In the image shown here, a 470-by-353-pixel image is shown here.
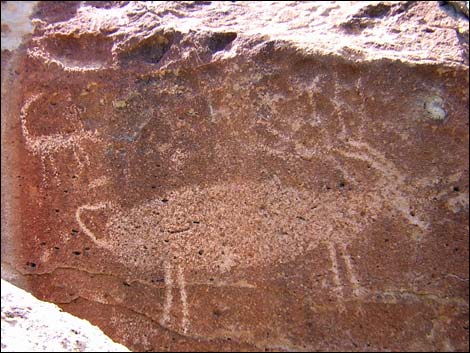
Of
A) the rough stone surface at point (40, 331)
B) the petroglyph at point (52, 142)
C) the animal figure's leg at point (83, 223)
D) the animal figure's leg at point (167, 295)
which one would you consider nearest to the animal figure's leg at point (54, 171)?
the petroglyph at point (52, 142)

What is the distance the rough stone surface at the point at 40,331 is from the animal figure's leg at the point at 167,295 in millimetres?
480

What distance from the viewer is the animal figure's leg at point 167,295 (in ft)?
5.78

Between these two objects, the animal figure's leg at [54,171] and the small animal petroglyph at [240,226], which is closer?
the small animal petroglyph at [240,226]

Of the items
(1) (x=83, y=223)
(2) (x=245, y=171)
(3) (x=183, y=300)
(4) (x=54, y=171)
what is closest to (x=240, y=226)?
(2) (x=245, y=171)

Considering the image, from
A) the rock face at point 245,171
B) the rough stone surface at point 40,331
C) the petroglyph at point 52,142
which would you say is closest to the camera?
the rough stone surface at point 40,331

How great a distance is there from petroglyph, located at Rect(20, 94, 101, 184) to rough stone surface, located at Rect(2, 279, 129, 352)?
0.57m

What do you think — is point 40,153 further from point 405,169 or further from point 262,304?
point 405,169

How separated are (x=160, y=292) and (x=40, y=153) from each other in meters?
0.59

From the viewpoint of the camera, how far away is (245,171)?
1.70 metres

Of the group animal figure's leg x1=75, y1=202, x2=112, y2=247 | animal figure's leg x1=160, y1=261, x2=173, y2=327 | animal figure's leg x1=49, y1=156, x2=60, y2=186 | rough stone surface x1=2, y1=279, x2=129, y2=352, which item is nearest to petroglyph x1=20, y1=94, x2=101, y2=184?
animal figure's leg x1=49, y1=156, x2=60, y2=186

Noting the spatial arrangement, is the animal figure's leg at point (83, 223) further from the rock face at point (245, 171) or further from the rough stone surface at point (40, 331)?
the rough stone surface at point (40, 331)

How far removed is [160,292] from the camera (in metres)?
1.78

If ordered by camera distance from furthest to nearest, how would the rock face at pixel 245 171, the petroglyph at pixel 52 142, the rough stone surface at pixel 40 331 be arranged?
the petroglyph at pixel 52 142 < the rock face at pixel 245 171 < the rough stone surface at pixel 40 331

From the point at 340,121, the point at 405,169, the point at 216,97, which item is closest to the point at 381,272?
the point at 405,169
